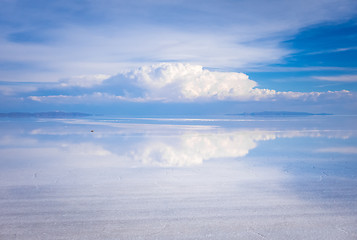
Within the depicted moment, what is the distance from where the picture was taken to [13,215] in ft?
17.5

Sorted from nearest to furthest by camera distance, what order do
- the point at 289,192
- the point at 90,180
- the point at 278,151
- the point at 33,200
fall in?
1. the point at 33,200
2. the point at 289,192
3. the point at 90,180
4. the point at 278,151

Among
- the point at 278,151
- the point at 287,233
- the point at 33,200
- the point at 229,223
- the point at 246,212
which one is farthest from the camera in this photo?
the point at 278,151

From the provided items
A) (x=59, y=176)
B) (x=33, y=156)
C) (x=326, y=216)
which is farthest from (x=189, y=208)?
(x=33, y=156)

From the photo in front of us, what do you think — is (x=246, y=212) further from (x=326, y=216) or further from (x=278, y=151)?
(x=278, y=151)

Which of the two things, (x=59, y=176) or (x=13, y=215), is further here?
(x=59, y=176)

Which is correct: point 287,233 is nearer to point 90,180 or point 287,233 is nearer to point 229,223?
point 229,223

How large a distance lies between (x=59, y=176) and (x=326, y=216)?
22.2ft

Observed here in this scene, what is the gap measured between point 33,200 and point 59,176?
7.45ft

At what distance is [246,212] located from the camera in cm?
552

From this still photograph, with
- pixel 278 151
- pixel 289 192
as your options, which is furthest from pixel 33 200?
pixel 278 151

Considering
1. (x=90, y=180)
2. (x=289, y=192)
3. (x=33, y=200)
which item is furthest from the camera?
(x=90, y=180)

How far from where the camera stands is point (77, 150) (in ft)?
45.3

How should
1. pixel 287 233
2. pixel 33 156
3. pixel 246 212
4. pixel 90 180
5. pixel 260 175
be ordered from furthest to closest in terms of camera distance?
pixel 33 156, pixel 260 175, pixel 90 180, pixel 246 212, pixel 287 233

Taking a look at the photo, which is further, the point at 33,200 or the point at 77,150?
the point at 77,150
